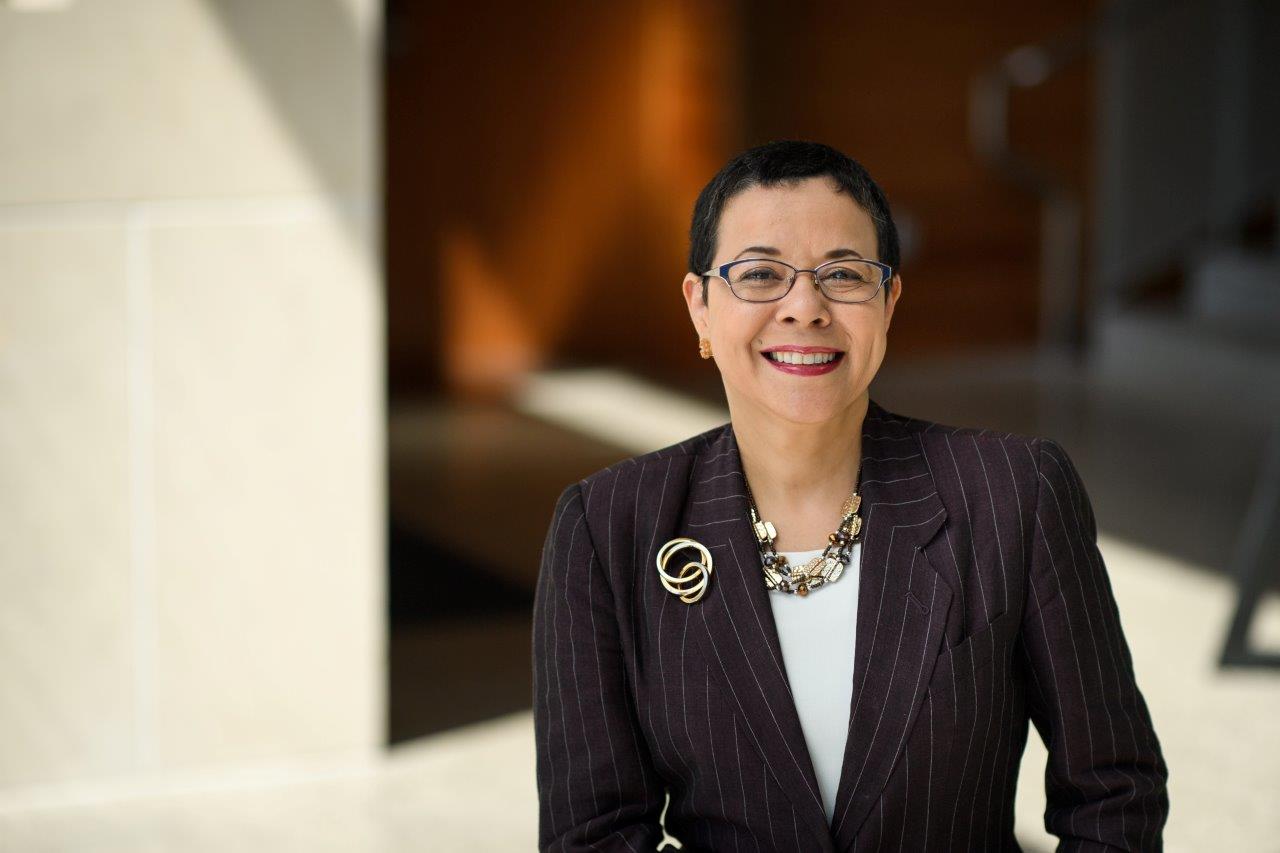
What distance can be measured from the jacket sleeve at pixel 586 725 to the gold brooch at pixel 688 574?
7 centimetres

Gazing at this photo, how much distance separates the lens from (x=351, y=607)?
349cm

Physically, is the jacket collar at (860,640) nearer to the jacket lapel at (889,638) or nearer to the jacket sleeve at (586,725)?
the jacket lapel at (889,638)

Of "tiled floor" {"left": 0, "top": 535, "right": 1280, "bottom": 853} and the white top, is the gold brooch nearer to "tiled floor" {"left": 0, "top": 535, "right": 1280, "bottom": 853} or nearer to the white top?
the white top

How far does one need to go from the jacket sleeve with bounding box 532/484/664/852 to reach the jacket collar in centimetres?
11

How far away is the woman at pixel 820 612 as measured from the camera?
1522 mm

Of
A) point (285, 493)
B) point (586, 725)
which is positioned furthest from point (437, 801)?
point (586, 725)

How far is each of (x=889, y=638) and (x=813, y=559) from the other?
12cm

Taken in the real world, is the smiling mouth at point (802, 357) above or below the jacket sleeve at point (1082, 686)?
above

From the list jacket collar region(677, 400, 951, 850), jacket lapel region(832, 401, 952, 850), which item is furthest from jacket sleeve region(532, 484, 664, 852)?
jacket lapel region(832, 401, 952, 850)

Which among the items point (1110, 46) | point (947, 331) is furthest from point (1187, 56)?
point (947, 331)

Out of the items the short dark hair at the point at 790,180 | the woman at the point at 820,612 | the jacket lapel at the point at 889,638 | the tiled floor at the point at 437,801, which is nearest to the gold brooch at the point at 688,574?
the woman at the point at 820,612

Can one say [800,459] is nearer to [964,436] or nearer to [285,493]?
[964,436]

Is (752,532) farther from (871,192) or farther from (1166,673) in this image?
(1166,673)

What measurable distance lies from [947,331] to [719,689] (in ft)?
30.7
